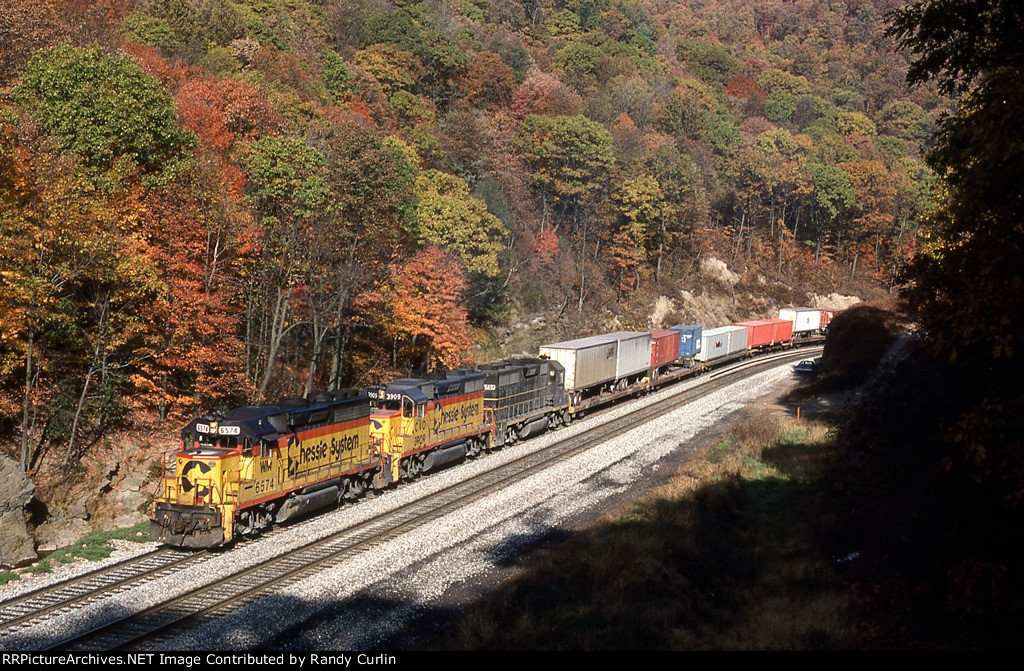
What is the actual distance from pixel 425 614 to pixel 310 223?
82.6 ft

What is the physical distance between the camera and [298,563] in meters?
20.4

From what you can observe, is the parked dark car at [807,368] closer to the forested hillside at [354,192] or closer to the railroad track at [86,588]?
the forested hillside at [354,192]

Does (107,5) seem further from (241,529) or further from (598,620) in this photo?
(598,620)

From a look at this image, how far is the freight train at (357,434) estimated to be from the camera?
21.4m

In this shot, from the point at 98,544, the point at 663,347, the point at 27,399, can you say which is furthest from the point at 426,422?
the point at 663,347

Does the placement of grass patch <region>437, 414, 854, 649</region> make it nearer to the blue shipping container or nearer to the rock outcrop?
the rock outcrop

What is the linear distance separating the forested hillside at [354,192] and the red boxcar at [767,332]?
36.4 feet

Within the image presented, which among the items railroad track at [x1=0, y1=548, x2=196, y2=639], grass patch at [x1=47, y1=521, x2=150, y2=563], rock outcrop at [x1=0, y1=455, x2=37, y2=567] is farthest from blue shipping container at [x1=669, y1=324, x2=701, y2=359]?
rock outcrop at [x1=0, y1=455, x2=37, y2=567]

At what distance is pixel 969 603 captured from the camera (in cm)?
1338

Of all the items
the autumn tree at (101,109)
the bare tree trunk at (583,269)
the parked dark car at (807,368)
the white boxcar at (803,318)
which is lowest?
the parked dark car at (807,368)

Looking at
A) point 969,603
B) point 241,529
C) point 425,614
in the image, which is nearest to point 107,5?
point 241,529

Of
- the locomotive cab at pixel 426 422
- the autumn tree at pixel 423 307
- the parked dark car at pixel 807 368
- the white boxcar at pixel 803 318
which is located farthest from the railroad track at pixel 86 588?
the white boxcar at pixel 803 318

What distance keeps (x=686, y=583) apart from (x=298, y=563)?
30.9ft

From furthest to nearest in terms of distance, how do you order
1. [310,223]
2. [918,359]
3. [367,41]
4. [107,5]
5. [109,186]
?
1. [367,41]
2. [107,5]
3. [310,223]
4. [109,186]
5. [918,359]
